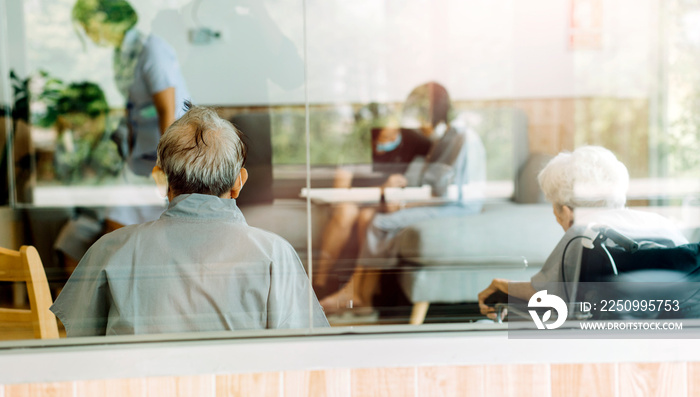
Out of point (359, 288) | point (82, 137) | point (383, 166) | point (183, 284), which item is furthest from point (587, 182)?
point (82, 137)

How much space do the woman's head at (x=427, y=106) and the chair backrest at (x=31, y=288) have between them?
263 cm

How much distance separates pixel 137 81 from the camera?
2.50 m

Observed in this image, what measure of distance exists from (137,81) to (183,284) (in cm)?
163

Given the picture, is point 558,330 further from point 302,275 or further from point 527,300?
point 302,275

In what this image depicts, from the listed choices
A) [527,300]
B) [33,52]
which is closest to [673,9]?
[527,300]

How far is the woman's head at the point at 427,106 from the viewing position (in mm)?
3666

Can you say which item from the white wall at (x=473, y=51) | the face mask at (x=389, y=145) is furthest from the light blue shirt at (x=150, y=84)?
the face mask at (x=389, y=145)

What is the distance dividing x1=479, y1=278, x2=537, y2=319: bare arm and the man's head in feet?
0.67

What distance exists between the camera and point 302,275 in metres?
1.17

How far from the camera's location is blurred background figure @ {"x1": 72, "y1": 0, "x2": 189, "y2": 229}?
2.00 m

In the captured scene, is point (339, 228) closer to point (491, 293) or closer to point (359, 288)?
point (359, 288)

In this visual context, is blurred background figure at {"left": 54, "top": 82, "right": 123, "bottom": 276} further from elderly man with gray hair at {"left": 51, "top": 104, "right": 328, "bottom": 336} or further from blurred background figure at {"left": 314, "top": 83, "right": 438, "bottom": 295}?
elderly man with gray hair at {"left": 51, "top": 104, "right": 328, "bottom": 336}

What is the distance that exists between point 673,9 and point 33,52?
11.7 ft

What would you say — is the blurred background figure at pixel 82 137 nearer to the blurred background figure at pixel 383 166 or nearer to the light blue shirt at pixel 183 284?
the blurred background figure at pixel 383 166
